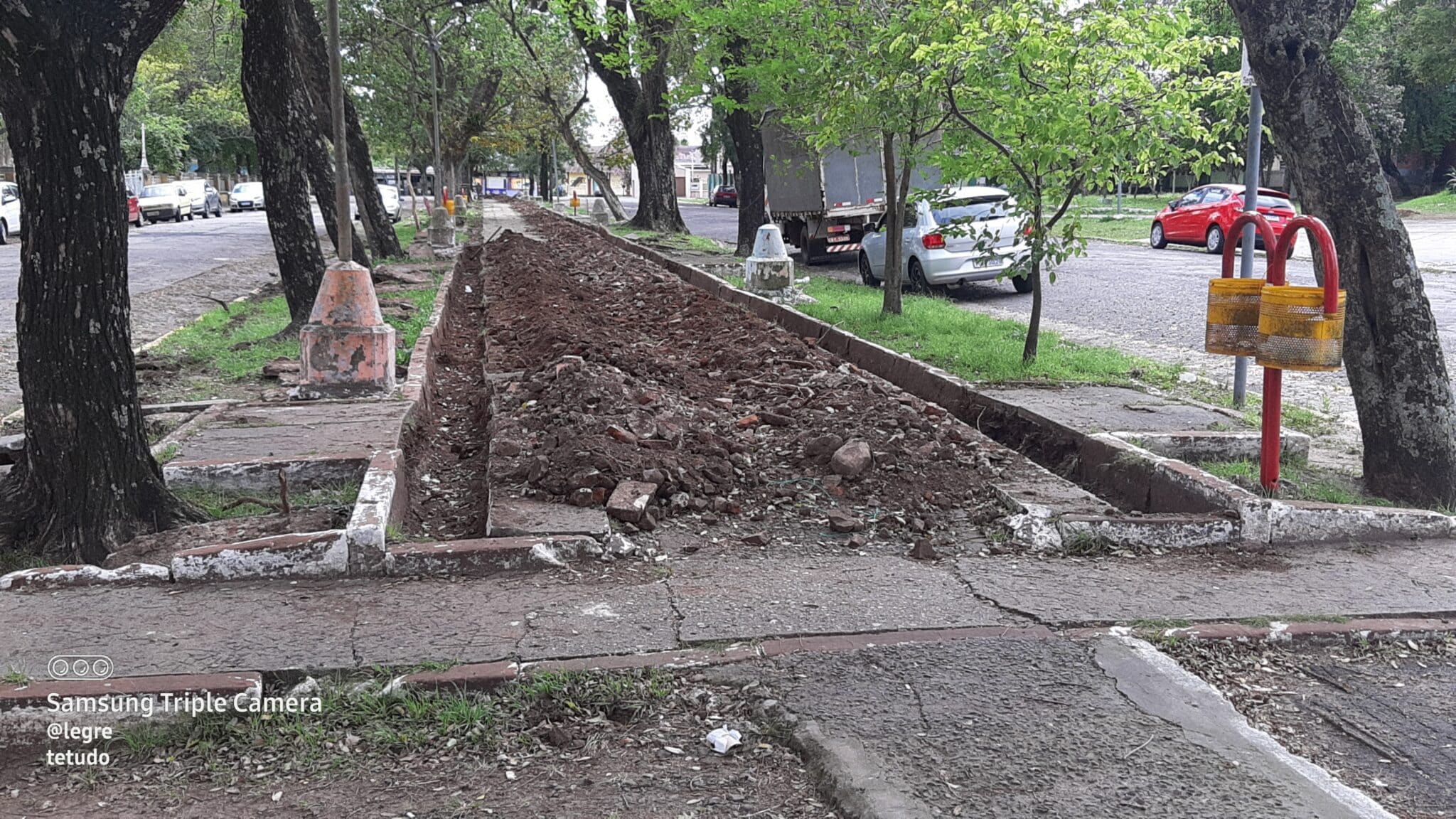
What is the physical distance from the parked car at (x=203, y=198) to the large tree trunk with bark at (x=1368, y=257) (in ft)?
146

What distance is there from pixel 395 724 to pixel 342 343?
485 cm

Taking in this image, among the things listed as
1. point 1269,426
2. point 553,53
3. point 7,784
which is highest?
point 553,53

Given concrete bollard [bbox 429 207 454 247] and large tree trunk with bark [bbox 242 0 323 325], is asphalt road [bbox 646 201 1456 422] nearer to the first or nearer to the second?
large tree trunk with bark [bbox 242 0 323 325]

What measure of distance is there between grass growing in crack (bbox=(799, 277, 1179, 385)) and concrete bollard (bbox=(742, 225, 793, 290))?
51 cm

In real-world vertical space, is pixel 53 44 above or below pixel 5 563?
above

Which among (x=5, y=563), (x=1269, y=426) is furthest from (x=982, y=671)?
(x=5, y=563)

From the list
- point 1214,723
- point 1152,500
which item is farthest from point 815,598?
point 1152,500

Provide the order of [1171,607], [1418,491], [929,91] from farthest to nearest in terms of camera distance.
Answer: [929,91]
[1418,491]
[1171,607]

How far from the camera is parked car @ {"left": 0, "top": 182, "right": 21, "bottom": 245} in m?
26.6

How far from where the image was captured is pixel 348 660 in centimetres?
383

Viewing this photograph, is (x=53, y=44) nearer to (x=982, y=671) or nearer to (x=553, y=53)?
(x=982, y=671)

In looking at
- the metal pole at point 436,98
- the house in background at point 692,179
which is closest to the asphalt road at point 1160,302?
the metal pole at point 436,98

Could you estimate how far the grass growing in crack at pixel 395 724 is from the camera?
341 cm

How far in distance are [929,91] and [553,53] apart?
27.5 m
